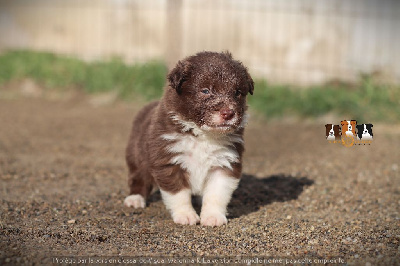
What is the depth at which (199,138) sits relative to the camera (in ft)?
15.3

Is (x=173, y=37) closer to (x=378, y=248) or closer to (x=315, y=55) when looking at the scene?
(x=315, y=55)

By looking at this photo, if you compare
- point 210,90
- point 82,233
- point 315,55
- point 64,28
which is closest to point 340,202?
point 210,90

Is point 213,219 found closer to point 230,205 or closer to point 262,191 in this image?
point 230,205

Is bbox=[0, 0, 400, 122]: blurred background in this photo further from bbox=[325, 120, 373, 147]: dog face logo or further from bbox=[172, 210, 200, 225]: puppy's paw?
bbox=[172, 210, 200, 225]: puppy's paw

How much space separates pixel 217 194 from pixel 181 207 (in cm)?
33

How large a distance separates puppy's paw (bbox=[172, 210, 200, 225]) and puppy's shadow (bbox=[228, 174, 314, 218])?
48cm

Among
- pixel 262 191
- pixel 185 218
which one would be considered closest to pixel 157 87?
pixel 262 191

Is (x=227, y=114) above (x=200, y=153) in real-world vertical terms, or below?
above

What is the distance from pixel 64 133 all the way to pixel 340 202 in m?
4.97

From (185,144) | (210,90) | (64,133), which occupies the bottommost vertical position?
(64,133)

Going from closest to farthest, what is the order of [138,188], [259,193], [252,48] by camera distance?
[138,188]
[259,193]
[252,48]

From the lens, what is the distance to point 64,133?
8.95 m

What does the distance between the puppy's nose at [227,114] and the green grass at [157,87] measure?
18.5 ft

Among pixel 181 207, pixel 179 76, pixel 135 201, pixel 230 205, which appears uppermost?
pixel 179 76
